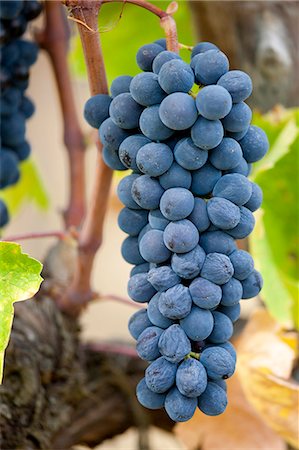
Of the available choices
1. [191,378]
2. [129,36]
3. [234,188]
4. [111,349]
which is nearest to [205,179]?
[234,188]

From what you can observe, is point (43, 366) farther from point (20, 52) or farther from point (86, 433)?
point (20, 52)

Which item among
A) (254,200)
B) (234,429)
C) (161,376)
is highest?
(254,200)

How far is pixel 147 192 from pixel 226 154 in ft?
0.18

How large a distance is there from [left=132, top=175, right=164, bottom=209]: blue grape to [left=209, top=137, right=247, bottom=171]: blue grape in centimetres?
4

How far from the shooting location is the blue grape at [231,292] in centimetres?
37

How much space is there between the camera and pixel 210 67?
1.20ft

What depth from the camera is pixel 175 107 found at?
13.8 inches

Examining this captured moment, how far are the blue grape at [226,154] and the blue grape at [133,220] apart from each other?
6 cm

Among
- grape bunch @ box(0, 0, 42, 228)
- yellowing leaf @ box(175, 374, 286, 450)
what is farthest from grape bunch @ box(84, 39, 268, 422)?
yellowing leaf @ box(175, 374, 286, 450)

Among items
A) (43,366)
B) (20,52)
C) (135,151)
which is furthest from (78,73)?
(135,151)

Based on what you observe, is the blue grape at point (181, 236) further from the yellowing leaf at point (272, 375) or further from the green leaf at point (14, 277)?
the yellowing leaf at point (272, 375)

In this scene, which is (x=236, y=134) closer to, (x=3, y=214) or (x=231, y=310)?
(x=231, y=310)

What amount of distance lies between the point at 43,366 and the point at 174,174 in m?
0.33

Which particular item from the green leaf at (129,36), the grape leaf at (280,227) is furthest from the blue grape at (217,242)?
the green leaf at (129,36)
